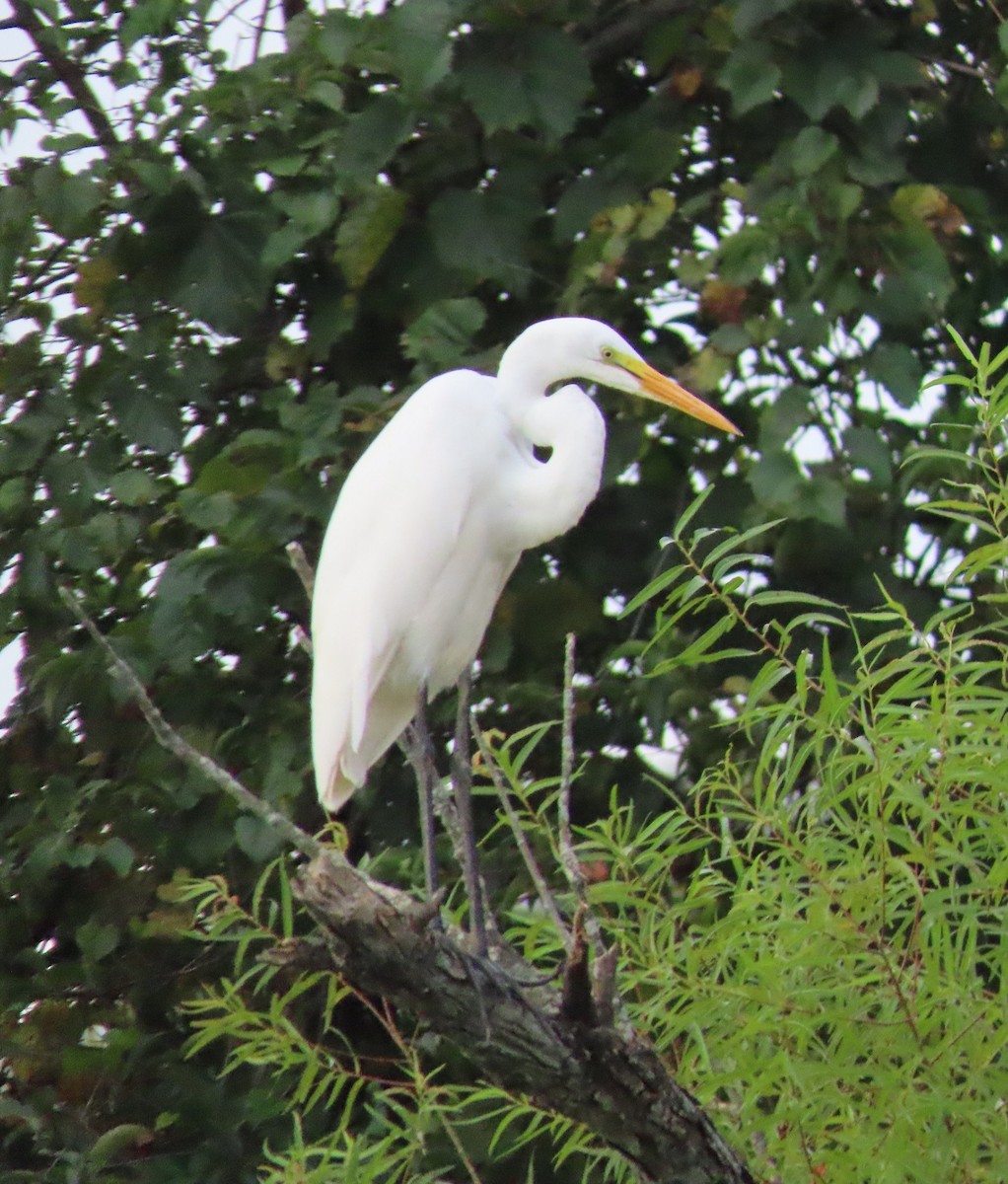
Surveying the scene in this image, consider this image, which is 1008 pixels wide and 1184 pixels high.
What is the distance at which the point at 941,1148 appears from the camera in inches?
45.9

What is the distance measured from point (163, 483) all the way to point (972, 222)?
0.93 metres

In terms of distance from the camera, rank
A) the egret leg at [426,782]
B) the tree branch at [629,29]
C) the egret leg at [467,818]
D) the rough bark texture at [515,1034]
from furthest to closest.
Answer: the tree branch at [629,29] → the egret leg at [426,782] → the egret leg at [467,818] → the rough bark texture at [515,1034]

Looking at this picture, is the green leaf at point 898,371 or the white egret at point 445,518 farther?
the green leaf at point 898,371

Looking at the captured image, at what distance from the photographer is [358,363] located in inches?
88.3

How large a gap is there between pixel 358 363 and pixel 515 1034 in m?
1.22

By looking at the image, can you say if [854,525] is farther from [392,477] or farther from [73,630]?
[73,630]

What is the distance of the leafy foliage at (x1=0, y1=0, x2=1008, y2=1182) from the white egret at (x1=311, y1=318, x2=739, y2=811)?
0.28 m

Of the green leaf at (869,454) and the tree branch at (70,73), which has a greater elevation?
the tree branch at (70,73)

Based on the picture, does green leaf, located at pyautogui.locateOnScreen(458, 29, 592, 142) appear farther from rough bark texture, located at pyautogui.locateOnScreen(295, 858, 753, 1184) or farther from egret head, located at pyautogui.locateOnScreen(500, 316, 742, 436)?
rough bark texture, located at pyautogui.locateOnScreen(295, 858, 753, 1184)

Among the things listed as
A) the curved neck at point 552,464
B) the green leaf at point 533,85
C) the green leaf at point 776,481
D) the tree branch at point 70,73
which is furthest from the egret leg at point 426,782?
the tree branch at point 70,73

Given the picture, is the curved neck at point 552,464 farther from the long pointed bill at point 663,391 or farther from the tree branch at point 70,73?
the tree branch at point 70,73

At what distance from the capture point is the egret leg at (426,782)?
5.18ft

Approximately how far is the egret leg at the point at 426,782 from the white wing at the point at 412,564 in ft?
0.15

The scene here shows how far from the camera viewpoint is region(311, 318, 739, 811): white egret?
1.65 meters
